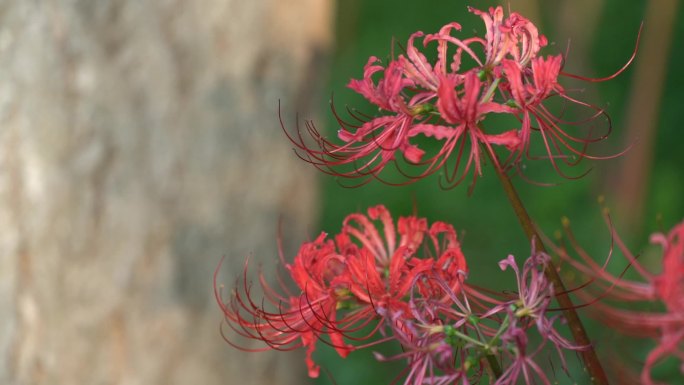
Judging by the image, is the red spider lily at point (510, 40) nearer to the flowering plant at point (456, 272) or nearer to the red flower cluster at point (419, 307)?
the flowering plant at point (456, 272)

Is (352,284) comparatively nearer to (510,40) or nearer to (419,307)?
(419,307)

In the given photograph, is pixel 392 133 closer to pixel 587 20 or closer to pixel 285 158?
pixel 285 158

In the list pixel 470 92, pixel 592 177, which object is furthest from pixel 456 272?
pixel 592 177

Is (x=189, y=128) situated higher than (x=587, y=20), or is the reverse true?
(x=587, y=20)

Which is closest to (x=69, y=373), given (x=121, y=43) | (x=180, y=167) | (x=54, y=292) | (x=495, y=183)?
(x=54, y=292)

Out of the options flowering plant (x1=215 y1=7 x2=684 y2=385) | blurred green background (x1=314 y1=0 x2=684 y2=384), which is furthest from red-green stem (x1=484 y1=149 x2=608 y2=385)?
blurred green background (x1=314 y1=0 x2=684 y2=384)

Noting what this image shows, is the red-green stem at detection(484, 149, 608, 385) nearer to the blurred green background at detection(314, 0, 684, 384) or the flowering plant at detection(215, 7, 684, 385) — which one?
the flowering plant at detection(215, 7, 684, 385)
